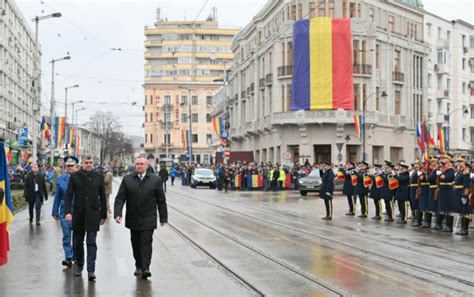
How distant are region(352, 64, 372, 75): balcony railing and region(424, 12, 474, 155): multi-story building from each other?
17.8 m

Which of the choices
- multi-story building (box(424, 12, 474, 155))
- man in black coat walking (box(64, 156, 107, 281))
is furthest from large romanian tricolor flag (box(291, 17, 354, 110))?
man in black coat walking (box(64, 156, 107, 281))

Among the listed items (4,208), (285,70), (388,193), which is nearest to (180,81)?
(285,70)

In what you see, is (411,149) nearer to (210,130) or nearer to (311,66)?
(311,66)

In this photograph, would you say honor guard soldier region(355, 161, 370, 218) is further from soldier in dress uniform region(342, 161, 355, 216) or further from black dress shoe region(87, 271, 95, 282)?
black dress shoe region(87, 271, 95, 282)

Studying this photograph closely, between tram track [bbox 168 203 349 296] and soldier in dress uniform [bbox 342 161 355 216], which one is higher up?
soldier in dress uniform [bbox 342 161 355 216]

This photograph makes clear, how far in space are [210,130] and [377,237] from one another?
11191cm

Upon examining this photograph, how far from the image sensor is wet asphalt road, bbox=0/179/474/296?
1002 cm

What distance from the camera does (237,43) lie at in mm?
84188

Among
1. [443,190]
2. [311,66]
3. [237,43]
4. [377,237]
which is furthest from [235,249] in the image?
[237,43]

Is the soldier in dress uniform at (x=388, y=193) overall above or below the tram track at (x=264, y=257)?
above

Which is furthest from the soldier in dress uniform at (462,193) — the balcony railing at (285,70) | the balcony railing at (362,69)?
the balcony railing at (285,70)

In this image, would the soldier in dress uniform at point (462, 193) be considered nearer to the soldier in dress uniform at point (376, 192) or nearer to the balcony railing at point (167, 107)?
the soldier in dress uniform at point (376, 192)

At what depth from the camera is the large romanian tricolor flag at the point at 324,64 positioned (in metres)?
58.3

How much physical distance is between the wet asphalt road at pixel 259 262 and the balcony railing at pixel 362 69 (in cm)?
4095
